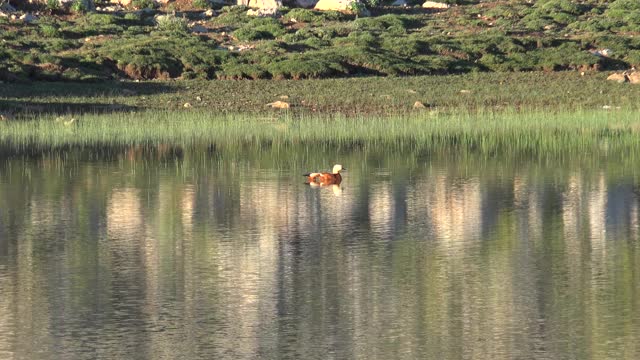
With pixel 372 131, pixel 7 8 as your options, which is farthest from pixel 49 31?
pixel 372 131

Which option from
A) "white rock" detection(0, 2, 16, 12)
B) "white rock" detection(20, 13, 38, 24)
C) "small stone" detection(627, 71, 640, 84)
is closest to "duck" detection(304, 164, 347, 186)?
"small stone" detection(627, 71, 640, 84)

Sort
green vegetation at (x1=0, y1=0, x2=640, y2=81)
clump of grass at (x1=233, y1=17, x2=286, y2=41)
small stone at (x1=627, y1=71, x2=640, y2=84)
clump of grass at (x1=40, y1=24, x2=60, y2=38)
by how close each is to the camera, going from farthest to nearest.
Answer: clump of grass at (x1=233, y1=17, x2=286, y2=41)
clump of grass at (x1=40, y1=24, x2=60, y2=38)
green vegetation at (x1=0, y1=0, x2=640, y2=81)
small stone at (x1=627, y1=71, x2=640, y2=84)

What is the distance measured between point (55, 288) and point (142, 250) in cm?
241

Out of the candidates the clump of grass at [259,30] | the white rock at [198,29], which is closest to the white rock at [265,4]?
the clump of grass at [259,30]

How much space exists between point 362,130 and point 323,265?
64.0 feet

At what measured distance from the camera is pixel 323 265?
16.4 m

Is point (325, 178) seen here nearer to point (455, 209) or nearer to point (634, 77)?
point (455, 209)

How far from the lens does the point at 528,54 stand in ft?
186

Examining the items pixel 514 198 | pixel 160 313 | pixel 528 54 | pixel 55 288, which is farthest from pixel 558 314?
pixel 528 54

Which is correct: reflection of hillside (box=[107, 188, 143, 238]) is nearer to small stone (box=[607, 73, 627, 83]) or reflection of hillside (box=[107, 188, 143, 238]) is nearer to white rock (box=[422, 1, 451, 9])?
small stone (box=[607, 73, 627, 83])

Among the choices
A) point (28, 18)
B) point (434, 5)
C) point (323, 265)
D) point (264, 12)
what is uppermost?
point (434, 5)

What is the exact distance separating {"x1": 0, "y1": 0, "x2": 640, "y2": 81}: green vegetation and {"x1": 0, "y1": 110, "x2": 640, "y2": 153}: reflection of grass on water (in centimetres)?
1145

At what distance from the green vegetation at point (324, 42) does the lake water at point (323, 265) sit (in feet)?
81.6

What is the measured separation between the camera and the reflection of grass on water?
3303 centimetres
